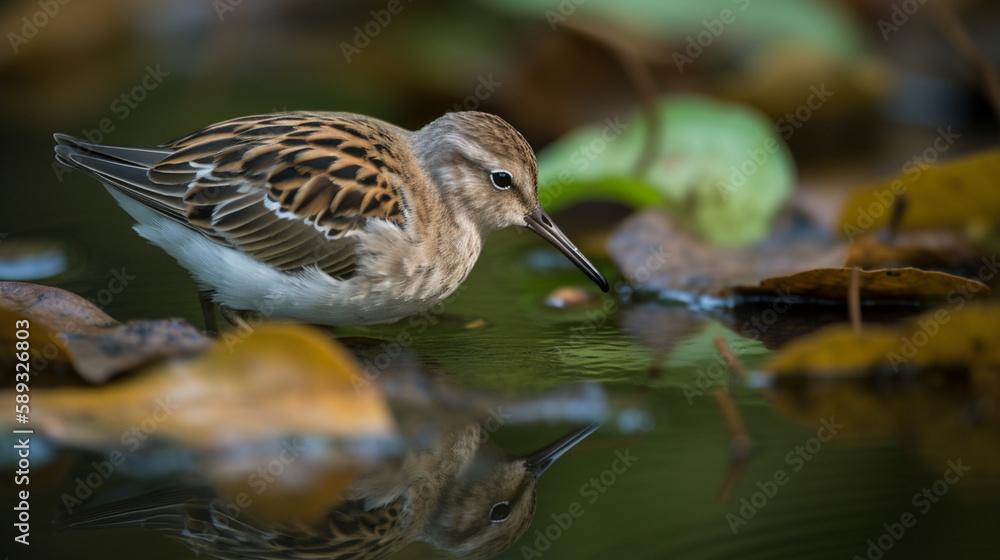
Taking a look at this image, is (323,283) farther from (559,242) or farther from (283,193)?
(559,242)

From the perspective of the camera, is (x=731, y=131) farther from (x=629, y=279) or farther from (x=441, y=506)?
(x=441, y=506)

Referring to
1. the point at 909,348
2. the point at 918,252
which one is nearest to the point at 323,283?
the point at 909,348

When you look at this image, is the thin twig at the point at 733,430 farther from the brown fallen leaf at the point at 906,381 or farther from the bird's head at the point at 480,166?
the bird's head at the point at 480,166

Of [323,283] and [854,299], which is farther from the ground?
[854,299]

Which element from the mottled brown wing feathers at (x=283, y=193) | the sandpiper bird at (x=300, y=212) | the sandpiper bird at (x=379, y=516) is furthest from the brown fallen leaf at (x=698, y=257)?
the sandpiper bird at (x=379, y=516)

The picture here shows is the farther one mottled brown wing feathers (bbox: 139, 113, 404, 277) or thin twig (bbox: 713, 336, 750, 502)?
mottled brown wing feathers (bbox: 139, 113, 404, 277)

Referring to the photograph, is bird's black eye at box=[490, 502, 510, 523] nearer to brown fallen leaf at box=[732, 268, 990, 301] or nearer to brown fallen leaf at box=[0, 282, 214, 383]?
brown fallen leaf at box=[0, 282, 214, 383]

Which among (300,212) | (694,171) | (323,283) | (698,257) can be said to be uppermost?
(300,212)

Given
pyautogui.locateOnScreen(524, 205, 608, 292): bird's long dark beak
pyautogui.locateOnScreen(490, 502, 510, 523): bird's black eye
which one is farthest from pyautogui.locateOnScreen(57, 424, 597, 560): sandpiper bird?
pyautogui.locateOnScreen(524, 205, 608, 292): bird's long dark beak
